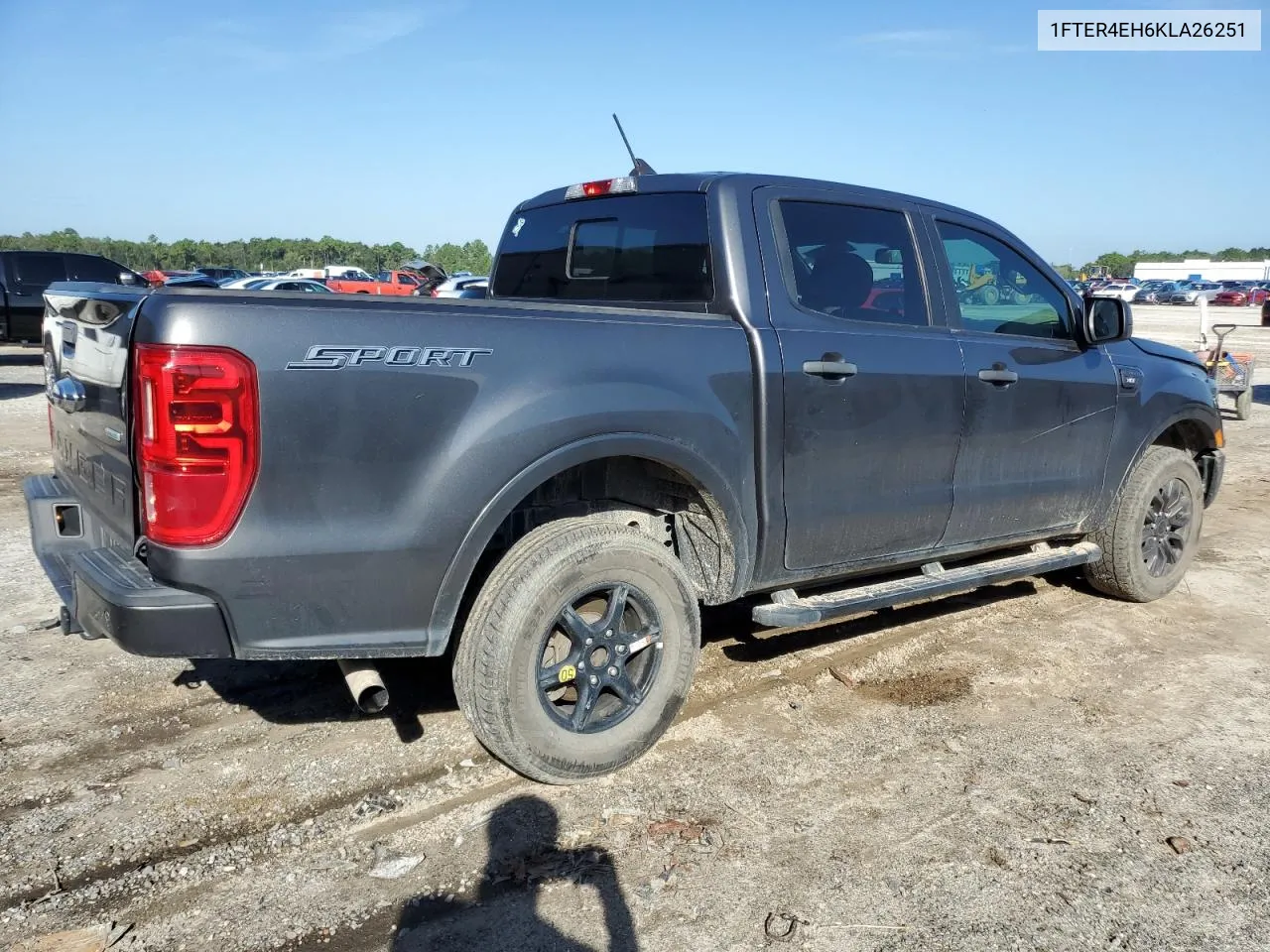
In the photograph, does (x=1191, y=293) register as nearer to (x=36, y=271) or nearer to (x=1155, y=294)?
(x=1155, y=294)

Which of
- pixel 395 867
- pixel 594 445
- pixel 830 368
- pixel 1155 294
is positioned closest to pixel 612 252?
pixel 830 368

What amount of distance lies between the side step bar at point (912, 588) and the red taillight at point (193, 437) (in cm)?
186

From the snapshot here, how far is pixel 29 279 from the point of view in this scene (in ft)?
49.6

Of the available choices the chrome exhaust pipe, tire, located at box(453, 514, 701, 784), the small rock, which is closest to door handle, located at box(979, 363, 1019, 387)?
tire, located at box(453, 514, 701, 784)

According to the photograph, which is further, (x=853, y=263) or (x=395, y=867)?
(x=853, y=263)

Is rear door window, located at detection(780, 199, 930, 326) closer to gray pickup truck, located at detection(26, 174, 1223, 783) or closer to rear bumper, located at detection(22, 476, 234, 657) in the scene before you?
gray pickup truck, located at detection(26, 174, 1223, 783)

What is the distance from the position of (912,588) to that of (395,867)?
7.40 feet

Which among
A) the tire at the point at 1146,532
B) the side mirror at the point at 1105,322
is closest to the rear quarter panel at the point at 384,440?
the side mirror at the point at 1105,322

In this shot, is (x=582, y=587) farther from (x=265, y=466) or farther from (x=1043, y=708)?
(x=1043, y=708)

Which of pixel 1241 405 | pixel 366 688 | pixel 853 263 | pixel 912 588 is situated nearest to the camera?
pixel 366 688

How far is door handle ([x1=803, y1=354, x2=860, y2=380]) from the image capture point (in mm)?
3547

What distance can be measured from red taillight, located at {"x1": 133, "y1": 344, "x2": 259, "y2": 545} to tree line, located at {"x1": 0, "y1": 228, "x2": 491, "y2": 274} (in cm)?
6824

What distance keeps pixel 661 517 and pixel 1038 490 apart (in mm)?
1884

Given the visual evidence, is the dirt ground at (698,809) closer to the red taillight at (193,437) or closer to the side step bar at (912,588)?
the side step bar at (912,588)
